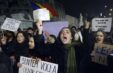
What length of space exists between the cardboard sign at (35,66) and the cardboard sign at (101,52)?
2.95 ft

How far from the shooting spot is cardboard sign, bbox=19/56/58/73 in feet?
30.2

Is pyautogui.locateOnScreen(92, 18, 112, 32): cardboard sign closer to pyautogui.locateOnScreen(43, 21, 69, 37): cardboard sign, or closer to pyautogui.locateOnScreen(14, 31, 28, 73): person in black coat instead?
pyautogui.locateOnScreen(14, 31, 28, 73): person in black coat

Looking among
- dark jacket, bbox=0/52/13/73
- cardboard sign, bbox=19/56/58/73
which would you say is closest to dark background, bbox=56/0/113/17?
cardboard sign, bbox=19/56/58/73

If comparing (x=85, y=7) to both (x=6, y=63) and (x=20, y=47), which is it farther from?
(x=6, y=63)

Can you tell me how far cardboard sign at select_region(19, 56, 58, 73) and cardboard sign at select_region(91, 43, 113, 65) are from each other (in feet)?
2.95

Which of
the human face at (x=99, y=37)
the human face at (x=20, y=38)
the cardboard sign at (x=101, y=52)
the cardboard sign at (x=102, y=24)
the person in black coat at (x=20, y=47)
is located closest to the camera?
the cardboard sign at (x=101, y=52)

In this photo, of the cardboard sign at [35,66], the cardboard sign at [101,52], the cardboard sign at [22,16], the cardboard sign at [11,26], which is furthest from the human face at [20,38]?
the cardboard sign at [22,16]

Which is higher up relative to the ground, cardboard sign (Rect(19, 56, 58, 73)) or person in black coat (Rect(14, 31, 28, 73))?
person in black coat (Rect(14, 31, 28, 73))

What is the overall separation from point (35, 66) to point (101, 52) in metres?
1.37

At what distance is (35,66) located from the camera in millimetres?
9789

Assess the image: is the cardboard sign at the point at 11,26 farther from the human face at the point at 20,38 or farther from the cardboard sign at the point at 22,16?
the cardboard sign at the point at 22,16

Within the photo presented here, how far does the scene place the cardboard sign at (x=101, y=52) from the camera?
9.45m

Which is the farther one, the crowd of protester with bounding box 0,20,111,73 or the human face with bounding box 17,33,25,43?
the human face with bounding box 17,33,25,43

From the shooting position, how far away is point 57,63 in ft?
30.3
